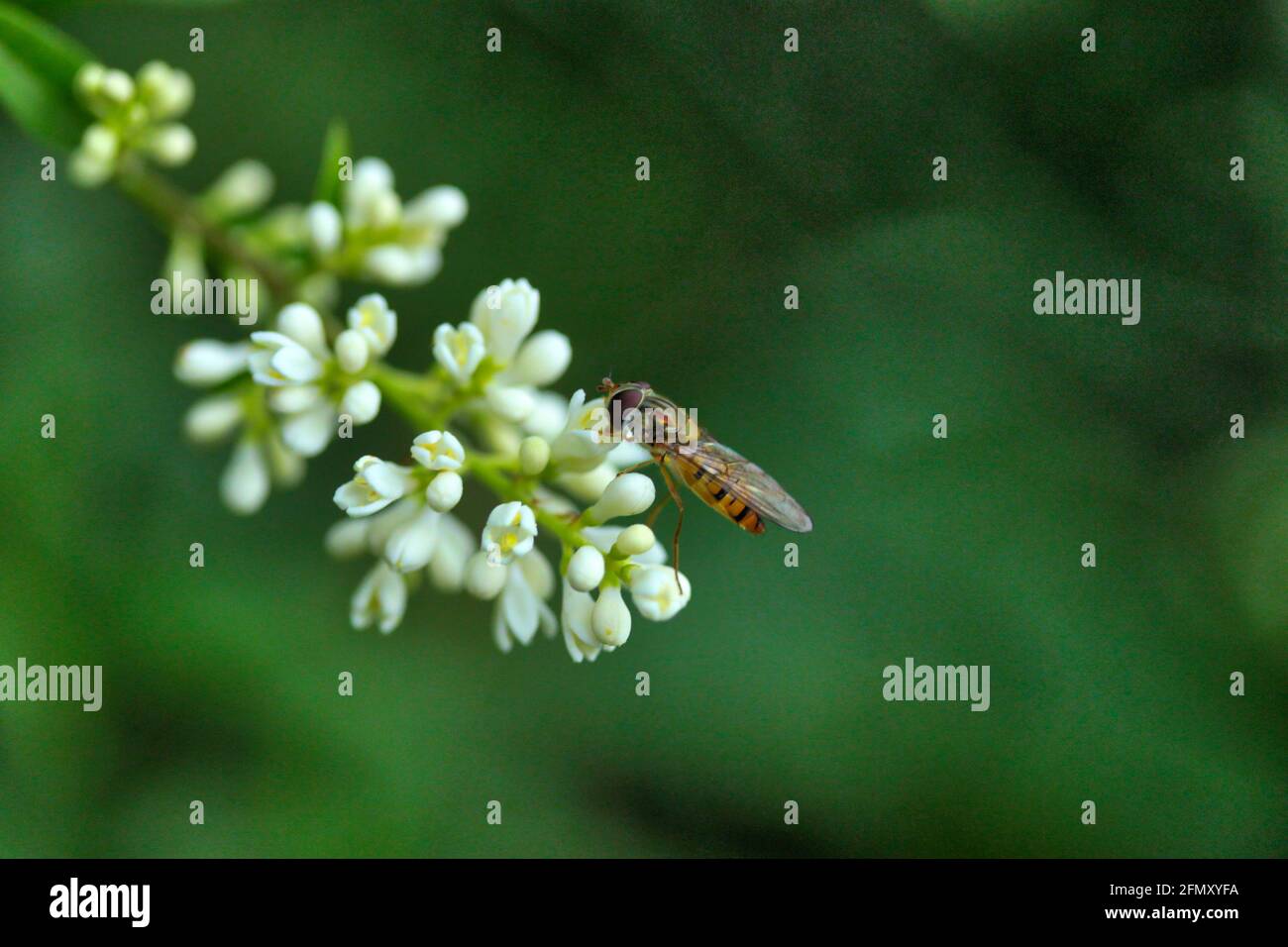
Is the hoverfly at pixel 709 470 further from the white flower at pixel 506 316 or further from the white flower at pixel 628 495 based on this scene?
the white flower at pixel 506 316

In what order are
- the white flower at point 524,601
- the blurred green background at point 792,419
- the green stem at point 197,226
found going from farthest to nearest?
the blurred green background at point 792,419
the green stem at point 197,226
the white flower at point 524,601

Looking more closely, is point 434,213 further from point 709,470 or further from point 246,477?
point 709,470

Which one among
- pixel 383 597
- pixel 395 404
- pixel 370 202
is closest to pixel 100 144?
pixel 370 202

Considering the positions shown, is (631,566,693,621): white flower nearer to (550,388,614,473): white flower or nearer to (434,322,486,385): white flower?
(550,388,614,473): white flower

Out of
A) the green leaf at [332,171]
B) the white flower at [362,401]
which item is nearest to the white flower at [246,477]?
the white flower at [362,401]

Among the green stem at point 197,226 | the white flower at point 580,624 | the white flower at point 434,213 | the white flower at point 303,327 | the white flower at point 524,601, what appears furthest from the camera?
the white flower at point 434,213
